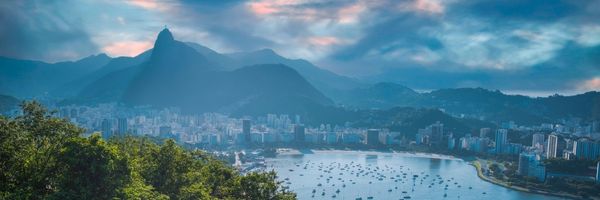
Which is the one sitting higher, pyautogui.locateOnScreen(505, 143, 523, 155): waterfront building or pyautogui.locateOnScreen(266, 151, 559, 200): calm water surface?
pyautogui.locateOnScreen(505, 143, 523, 155): waterfront building

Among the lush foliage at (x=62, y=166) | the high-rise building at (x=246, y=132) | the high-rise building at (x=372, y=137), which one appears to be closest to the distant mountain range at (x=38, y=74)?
the high-rise building at (x=246, y=132)

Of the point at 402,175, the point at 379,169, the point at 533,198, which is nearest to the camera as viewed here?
the point at 533,198

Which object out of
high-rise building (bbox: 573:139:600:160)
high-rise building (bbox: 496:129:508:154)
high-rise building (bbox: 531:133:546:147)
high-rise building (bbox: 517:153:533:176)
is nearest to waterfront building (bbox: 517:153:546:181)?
high-rise building (bbox: 517:153:533:176)

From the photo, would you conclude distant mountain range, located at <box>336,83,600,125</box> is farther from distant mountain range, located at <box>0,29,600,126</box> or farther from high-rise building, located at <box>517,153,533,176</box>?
high-rise building, located at <box>517,153,533,176</box>

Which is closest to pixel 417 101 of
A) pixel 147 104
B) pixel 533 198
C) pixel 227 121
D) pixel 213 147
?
pixel 227 121

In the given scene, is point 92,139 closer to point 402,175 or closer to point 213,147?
point 402,175

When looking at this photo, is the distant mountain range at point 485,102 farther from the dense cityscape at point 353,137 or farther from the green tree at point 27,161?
the green tree at point 27,161
